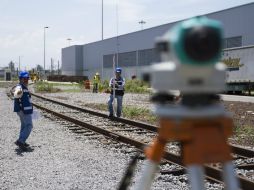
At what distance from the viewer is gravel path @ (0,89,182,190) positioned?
6.19 m

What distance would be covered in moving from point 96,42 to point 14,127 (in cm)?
7794

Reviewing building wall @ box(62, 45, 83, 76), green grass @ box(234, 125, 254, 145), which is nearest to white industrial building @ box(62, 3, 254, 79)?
building wall @ box(62, 45, 83, 76)

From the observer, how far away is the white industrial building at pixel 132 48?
45325 mm

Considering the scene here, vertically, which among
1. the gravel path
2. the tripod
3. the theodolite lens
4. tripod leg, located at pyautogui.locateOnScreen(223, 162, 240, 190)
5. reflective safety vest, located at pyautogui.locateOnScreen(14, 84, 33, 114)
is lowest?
the gravel path

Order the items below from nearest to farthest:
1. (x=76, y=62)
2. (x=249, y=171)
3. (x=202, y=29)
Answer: (x=202, y=29) < (x=249, y=171) < (x=76, y=62)

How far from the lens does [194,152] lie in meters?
1.83

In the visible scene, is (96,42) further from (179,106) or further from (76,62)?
(179,106)

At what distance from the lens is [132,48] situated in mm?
73688

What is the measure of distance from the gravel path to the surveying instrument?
13.5 ft

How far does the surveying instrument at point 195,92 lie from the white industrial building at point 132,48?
24.0 m

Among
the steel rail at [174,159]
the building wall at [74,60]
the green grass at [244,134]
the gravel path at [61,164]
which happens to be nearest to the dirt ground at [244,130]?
the green grass at [244,134]

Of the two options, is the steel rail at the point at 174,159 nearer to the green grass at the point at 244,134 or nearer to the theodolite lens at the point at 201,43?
the green grass at the point at 244,134

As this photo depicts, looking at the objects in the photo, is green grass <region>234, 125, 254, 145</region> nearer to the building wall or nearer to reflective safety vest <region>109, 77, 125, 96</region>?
reflective safety vest <region>109, 77, 125, 96</region>

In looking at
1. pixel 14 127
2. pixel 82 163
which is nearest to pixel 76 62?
pixel 14 127
